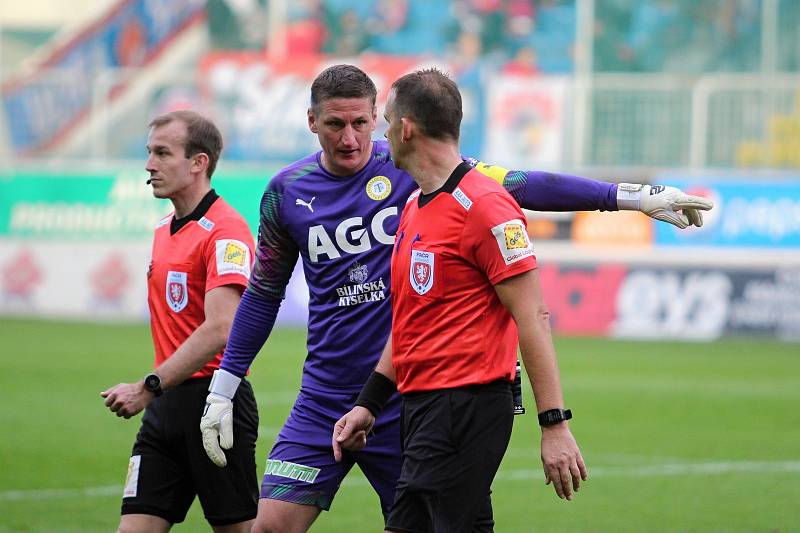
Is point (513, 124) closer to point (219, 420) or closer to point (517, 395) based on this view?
point (219, 420)

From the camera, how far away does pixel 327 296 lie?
565cm

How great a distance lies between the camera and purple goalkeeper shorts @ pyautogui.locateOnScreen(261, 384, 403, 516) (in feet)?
18.0

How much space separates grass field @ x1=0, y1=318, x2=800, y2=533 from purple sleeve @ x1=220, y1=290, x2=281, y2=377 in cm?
269

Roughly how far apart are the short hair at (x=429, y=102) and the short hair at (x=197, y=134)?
5.75 feet

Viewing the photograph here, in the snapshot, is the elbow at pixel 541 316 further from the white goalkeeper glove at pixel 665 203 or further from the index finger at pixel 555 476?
the white goalkeeper glove at pixel 665 203

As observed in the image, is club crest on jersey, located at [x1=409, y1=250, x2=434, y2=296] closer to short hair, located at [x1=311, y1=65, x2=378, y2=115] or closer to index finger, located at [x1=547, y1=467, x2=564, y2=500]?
index finger, located at [x1=547, y1=467, x2=564, y2=500]

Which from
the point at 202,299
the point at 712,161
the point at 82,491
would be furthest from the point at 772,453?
the point at 712,161

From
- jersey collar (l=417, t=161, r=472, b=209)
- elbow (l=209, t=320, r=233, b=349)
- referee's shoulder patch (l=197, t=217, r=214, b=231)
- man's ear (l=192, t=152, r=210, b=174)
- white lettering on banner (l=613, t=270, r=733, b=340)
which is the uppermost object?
man's ear (l=192, t=152, r=210, b=174)

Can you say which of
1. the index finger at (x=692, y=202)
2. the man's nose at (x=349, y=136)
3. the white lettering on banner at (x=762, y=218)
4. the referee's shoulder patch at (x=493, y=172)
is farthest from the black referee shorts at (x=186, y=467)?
the white lettering on banner at (x=762, y=218)

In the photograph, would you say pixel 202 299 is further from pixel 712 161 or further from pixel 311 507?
pixel 712 161

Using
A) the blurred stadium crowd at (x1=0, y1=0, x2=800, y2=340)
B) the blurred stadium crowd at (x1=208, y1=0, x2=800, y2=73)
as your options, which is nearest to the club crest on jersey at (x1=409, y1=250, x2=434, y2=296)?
the blurred stadium crowd at (x1=0, y1=0, x2=800, y2=340)

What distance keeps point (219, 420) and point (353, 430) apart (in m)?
0.77

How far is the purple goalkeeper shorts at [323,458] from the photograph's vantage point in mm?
5484

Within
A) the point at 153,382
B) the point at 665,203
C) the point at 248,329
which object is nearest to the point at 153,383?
the point at 153,382
